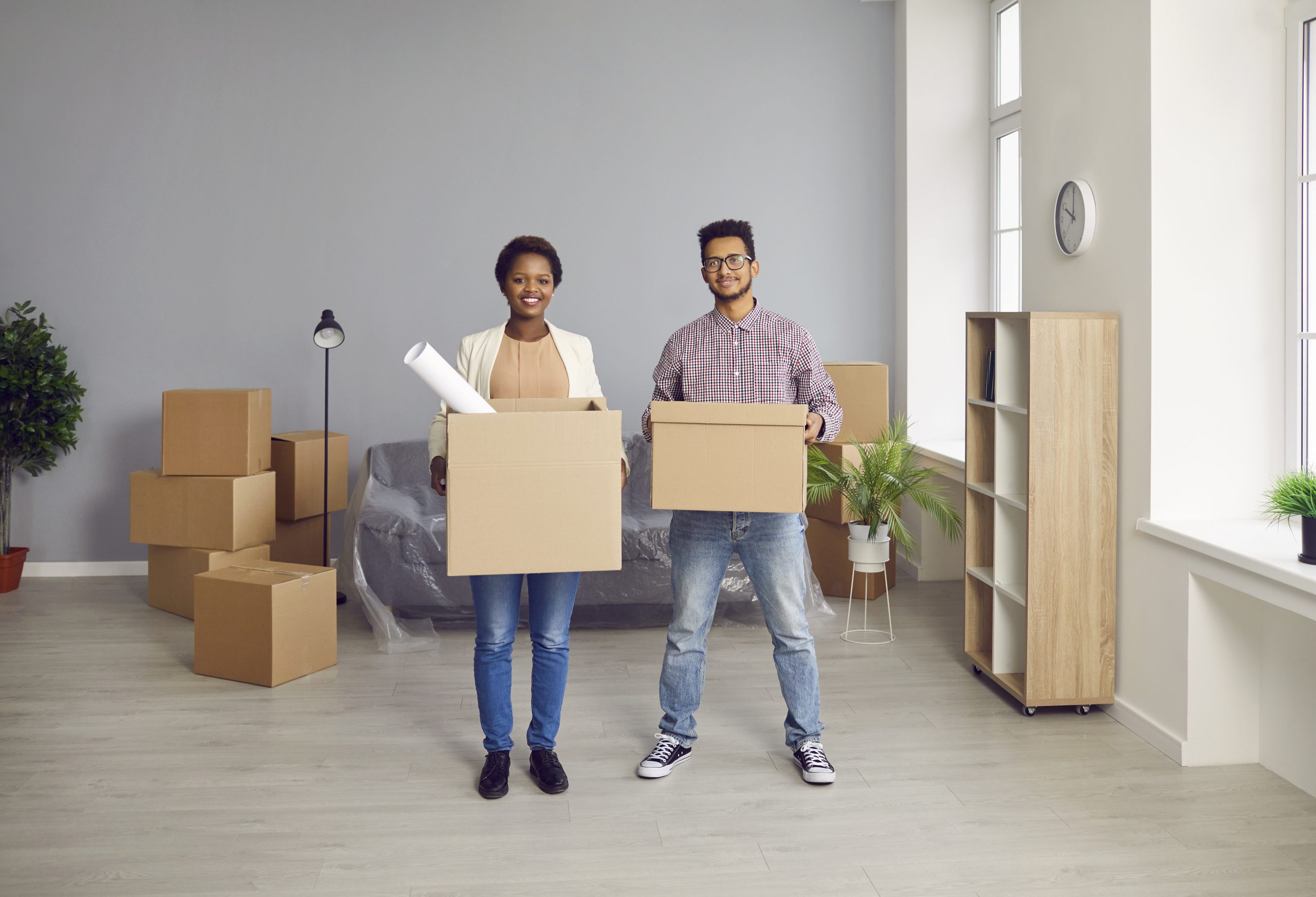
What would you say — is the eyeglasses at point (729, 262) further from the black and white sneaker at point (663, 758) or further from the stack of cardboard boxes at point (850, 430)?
→ the stack of cardboard boxes at point (850, 430)

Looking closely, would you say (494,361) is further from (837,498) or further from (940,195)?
(940,195)

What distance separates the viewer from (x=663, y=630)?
160 inches

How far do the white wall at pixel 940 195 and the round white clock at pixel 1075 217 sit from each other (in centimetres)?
170

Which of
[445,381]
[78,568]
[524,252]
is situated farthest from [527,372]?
[78,568]

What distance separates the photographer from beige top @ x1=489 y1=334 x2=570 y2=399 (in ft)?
8.09

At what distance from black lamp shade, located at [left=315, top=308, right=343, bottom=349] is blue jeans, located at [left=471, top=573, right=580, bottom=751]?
205cm

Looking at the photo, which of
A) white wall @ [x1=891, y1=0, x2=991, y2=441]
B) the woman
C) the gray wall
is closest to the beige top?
the woman

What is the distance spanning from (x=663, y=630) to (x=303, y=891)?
84.9 inches

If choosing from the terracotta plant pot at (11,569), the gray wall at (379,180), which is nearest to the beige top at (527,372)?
the gray wall at (379,180)

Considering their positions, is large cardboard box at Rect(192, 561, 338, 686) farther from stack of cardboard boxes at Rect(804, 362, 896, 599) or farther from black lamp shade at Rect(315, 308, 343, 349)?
stack of cardboard boxes at Rect(804, 362, 896, 599)

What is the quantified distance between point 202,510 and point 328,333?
86 cm

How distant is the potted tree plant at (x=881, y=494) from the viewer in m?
3.82

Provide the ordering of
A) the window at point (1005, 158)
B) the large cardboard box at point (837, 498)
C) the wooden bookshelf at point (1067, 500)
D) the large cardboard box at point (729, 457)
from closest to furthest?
1. the large cardboard box at point (729, 457)
2. the wooden bookshelf at point (1067, 500)
3. the large cardboard box at point (837, 498)
4. the window at point (1005, 158)

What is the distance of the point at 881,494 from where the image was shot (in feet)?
12.5
